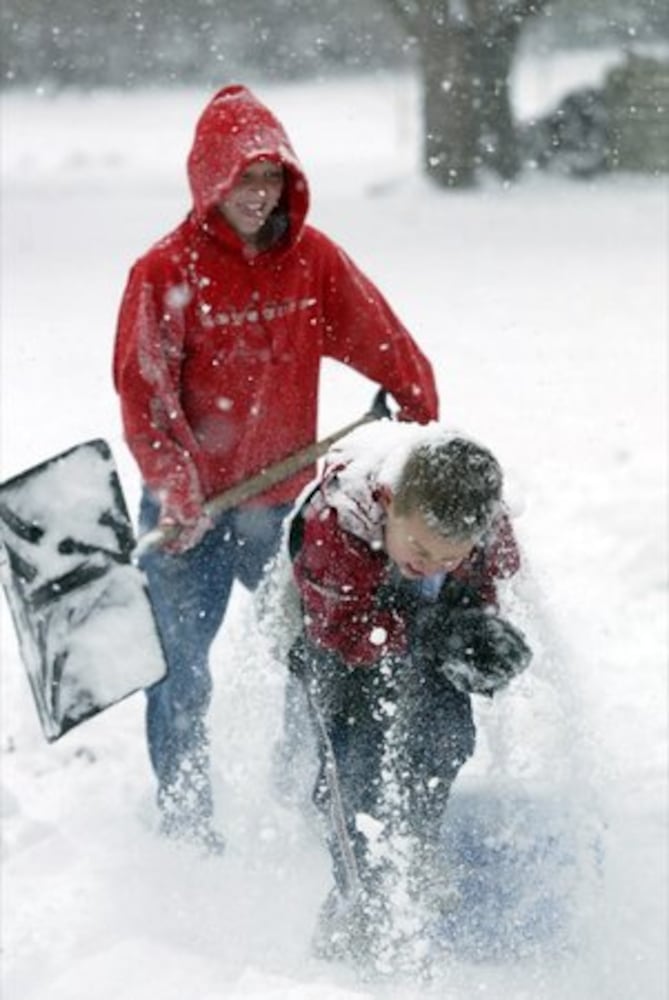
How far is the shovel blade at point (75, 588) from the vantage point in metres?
3.05

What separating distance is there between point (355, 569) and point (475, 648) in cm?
28

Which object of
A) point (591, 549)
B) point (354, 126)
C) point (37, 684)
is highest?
point (37, 684)

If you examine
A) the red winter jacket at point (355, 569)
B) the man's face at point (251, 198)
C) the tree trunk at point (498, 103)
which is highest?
the man's face at point (251, 198)

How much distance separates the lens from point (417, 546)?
8.11ft

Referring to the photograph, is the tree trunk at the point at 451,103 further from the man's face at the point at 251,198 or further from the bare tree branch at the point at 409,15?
the man's face at the point at 251,198

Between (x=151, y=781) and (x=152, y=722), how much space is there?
370mm

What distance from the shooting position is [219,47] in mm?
20828

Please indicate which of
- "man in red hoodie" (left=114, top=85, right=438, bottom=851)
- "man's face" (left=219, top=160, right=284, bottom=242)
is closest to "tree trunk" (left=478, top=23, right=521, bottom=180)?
"man in red hoodie" (left=114, top=85, right=438, bottom=851)

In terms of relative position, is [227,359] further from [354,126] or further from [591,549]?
[354,126]

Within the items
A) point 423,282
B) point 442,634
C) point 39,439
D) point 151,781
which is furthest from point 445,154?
point 442,634

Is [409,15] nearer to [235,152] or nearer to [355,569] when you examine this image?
[235,152]

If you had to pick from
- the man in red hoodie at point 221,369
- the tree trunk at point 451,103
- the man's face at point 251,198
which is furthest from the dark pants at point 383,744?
the tree trunk at point 451,103

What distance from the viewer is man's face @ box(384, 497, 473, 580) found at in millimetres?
2434

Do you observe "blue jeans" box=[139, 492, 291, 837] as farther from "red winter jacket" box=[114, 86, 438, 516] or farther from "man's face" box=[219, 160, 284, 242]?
"man's face" box=[219, 160, 284, 242]
